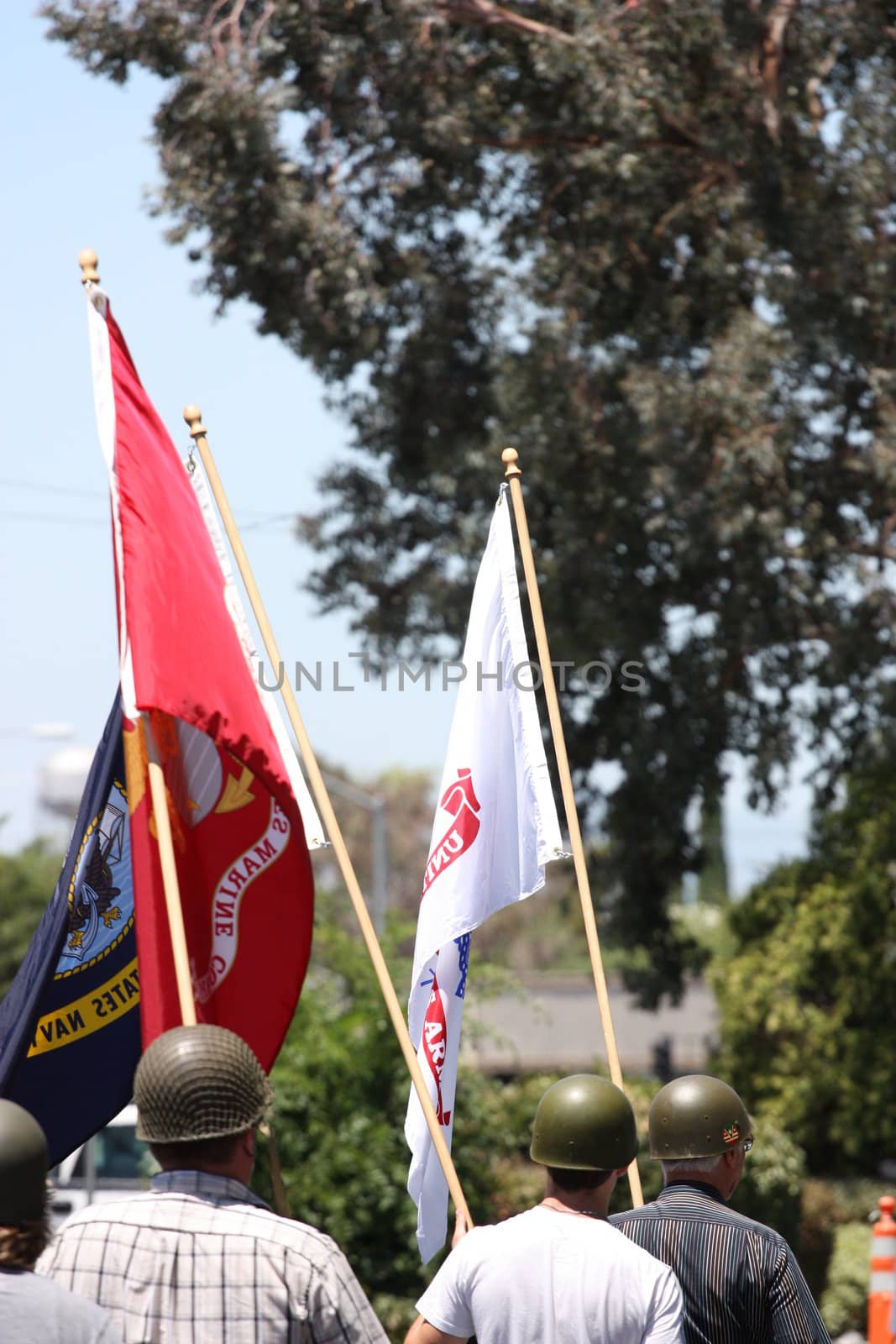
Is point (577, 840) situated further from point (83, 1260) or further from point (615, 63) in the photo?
point (615, 63)

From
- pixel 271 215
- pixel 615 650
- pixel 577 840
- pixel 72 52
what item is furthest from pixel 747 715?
pixel 577 840

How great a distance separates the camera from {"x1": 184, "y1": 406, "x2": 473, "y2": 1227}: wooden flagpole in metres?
4.64

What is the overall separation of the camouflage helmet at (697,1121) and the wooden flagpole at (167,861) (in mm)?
1159

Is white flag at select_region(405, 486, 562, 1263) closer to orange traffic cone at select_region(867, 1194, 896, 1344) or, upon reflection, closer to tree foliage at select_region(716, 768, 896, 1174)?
orange traffic cone at select_region(867, 1194, 896, 1344)

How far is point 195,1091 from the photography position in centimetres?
296

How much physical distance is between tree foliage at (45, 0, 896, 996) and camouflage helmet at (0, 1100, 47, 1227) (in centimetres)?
1024

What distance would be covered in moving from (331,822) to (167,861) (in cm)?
77

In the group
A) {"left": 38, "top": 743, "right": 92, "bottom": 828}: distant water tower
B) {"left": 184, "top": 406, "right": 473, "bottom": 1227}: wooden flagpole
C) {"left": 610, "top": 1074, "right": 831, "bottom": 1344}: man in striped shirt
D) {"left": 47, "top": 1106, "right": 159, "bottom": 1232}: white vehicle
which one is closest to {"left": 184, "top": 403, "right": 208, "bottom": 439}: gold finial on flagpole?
{"left": 184, "top": 406, "right": 473, "bottom": 1227}: wooden flagpole

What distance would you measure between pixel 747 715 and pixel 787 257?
391 centimetres

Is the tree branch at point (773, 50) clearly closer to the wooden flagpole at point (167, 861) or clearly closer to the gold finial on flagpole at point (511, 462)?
the gold finial on flagpole at point (511, 462)

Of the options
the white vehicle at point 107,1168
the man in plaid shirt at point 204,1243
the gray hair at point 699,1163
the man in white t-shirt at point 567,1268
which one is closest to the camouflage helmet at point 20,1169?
the man in plaid shirt at point 204,1243

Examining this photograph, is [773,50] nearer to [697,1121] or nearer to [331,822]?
[331,822]

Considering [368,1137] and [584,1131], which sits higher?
[584,1131]

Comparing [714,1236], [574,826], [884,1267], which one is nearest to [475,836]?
[574,826]
